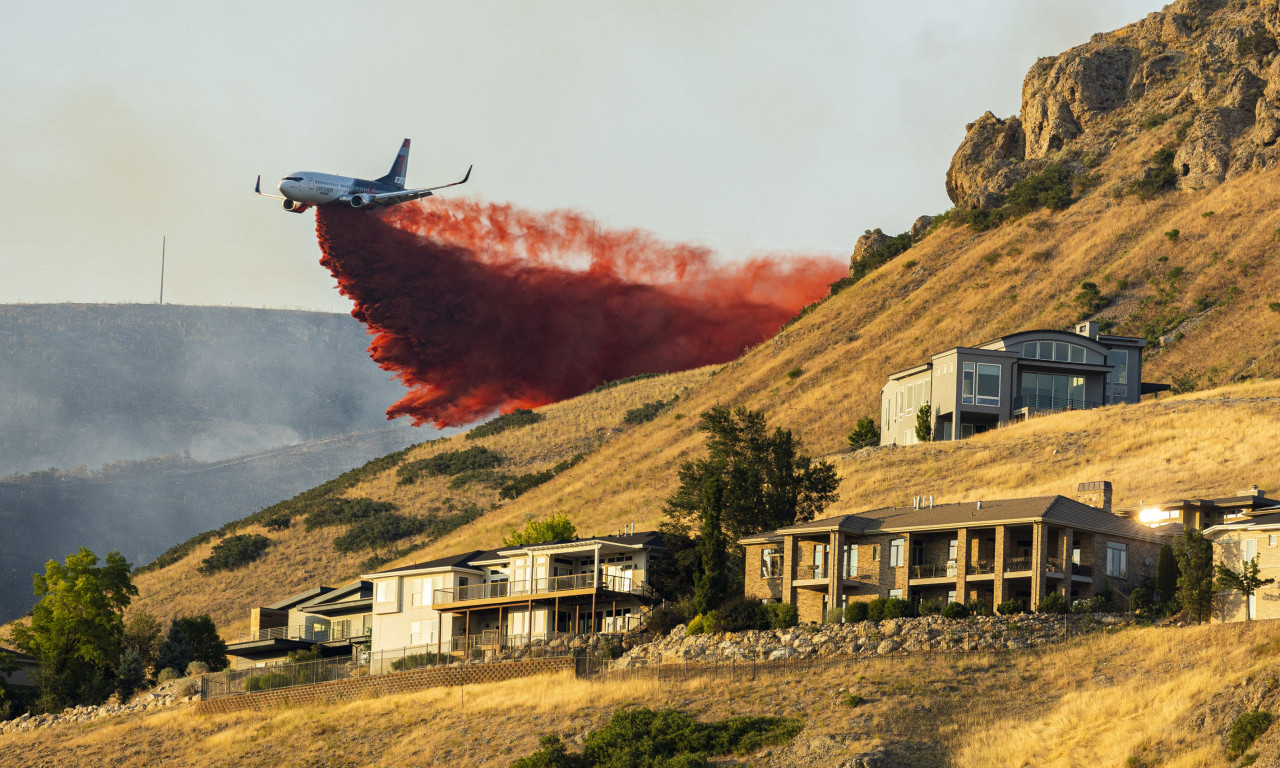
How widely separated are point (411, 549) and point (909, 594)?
5819 cm

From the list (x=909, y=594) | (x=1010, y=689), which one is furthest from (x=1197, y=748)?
(x=909, y=594)

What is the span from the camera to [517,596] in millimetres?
64500

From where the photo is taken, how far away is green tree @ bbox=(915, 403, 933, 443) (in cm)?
9444

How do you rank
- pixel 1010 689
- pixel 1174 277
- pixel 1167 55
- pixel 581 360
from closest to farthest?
1. pixel 1010 689
2. pixel 1174 277
3. pixel 1167 55
4. pixel 581 360

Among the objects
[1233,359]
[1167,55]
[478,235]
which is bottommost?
[1233,359]

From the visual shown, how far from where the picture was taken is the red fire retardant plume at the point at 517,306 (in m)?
141

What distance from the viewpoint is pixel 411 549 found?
360ft

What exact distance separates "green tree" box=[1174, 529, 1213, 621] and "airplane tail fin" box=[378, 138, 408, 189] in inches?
3236

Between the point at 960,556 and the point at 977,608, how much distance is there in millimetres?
2802

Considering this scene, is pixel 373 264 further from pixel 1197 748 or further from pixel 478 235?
pixel 1197 748

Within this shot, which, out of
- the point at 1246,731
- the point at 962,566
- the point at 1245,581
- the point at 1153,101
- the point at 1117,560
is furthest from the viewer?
the point at 1153,101

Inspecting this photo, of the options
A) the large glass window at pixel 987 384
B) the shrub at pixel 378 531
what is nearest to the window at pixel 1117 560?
the large glass window at pixel 987 384

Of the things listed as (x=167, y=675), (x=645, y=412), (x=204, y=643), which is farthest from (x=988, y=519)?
(x=645, y=412)

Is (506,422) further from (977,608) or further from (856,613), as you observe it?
(977,608)
